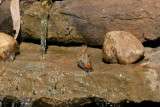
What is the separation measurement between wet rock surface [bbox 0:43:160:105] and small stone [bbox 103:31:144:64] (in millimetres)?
109

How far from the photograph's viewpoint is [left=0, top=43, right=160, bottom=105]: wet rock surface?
3785 mm

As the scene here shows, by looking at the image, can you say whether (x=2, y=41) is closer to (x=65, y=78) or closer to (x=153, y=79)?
(x=65, y=78)

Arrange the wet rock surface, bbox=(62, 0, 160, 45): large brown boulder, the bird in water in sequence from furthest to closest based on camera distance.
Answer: bbox=(62, 0, 160, 45): large brown boulder → the bird in water → the wet rock surface

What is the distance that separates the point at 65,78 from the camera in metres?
4.07

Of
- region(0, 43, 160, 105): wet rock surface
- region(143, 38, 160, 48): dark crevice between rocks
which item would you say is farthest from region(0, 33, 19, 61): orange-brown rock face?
region(143, 38, 160, 48): dark crevice between rocks

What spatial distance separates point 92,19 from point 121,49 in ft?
3.10

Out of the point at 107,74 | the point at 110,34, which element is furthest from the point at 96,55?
the point at 107,74

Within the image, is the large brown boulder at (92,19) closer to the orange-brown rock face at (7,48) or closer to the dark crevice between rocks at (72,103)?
the orange-brown rock face at (7,48)

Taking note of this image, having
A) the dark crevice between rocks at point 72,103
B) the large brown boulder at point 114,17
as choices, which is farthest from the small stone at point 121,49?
the dark crevice between rocks at point 72,103

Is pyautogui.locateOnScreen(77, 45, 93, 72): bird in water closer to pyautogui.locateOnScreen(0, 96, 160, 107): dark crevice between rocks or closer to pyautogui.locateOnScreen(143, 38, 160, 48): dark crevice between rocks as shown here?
pyautogui.locateOnScreen(0, 96, 160, 107): dark crevice between rocks

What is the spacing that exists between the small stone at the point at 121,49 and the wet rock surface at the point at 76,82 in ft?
0.36

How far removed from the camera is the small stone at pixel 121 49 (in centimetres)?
431

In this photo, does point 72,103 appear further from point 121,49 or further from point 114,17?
point 114,17

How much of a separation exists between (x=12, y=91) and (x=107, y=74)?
151 centimetres
